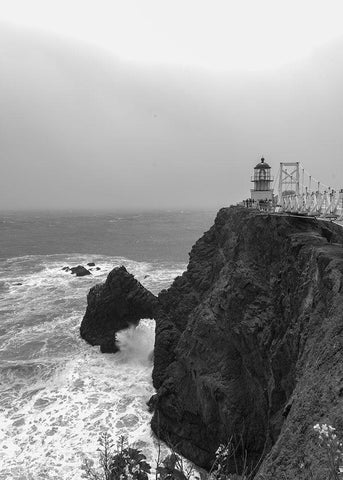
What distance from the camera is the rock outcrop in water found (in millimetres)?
33500

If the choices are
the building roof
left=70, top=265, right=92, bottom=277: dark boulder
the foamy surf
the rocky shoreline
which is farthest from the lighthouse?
left=70, top=265, right=92, bottom=277: dark boulder

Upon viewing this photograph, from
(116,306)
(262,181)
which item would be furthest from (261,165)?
(116,306)

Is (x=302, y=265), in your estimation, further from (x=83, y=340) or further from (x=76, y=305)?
(x=76, y=305)

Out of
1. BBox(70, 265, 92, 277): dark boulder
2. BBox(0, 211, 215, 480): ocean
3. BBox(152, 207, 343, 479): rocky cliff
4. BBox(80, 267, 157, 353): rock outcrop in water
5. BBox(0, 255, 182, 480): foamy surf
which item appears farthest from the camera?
BBox(70, 265, 92, 277): dark boulder

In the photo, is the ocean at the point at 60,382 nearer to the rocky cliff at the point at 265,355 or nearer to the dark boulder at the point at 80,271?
the dark boulder at the point at 80,271

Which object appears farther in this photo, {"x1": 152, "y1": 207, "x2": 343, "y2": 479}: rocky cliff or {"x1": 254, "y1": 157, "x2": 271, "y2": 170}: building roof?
{"x1": 254, "y1": 157, "x2": 271, "y2": 170}: building roof

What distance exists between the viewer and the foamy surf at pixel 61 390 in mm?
19156

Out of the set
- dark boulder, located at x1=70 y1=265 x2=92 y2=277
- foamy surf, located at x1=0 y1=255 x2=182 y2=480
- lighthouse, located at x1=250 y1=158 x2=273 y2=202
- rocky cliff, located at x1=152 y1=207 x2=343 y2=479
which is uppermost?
lighthouse, located at x1=250 y1=158 x2=273 y2=202

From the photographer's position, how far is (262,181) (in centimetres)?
4553

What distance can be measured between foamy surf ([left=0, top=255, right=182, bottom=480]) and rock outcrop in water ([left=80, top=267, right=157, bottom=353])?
119 centimetres

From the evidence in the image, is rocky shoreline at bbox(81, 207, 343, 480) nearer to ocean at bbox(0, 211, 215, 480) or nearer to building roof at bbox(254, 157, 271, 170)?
ocean at bbox(0, 211, 215, 480)

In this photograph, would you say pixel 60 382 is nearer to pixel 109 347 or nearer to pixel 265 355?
pixel 109 347

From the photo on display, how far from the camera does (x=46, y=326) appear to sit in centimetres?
3634

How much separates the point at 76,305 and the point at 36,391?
1824cm
